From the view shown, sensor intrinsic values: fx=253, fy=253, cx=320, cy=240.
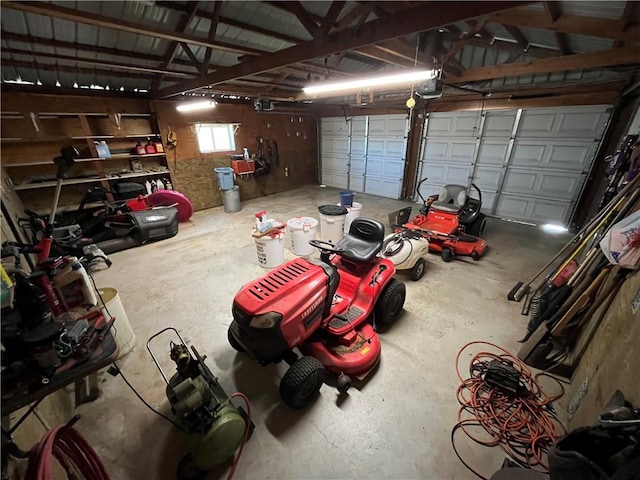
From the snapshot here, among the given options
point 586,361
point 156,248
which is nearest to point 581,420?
point 586,361

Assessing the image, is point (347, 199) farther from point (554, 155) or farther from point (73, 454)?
point (73, 454)

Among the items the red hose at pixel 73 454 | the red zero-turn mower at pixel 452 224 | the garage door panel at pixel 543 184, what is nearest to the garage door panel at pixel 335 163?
the red zero-turn mower at pixel 452 224

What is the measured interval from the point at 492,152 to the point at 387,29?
4928 millimetres

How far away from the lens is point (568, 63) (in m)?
3.17

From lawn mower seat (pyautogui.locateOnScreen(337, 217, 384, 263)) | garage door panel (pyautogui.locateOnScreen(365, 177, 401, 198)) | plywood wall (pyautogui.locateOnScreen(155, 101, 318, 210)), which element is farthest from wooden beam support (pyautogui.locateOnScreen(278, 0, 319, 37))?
garage door panel (pyautogui.locateOnScreen(365, 177, 401, 198))

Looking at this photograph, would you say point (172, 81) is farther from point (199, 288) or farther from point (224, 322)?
point (224, 322)

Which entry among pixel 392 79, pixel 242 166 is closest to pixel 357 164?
pixel 242 166

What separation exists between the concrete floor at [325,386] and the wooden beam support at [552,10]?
2.83 metres

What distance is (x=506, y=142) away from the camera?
17.8ft

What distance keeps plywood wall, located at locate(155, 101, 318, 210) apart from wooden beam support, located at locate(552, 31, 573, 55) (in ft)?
20.0

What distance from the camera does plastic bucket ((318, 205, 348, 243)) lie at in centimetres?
406

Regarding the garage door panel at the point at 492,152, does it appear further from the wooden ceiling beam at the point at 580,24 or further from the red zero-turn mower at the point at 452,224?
the wooden ceiling beam at the point at 580,24

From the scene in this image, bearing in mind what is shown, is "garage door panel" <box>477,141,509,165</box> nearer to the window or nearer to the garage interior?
the garage interior

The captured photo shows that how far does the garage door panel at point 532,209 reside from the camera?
513 cm
